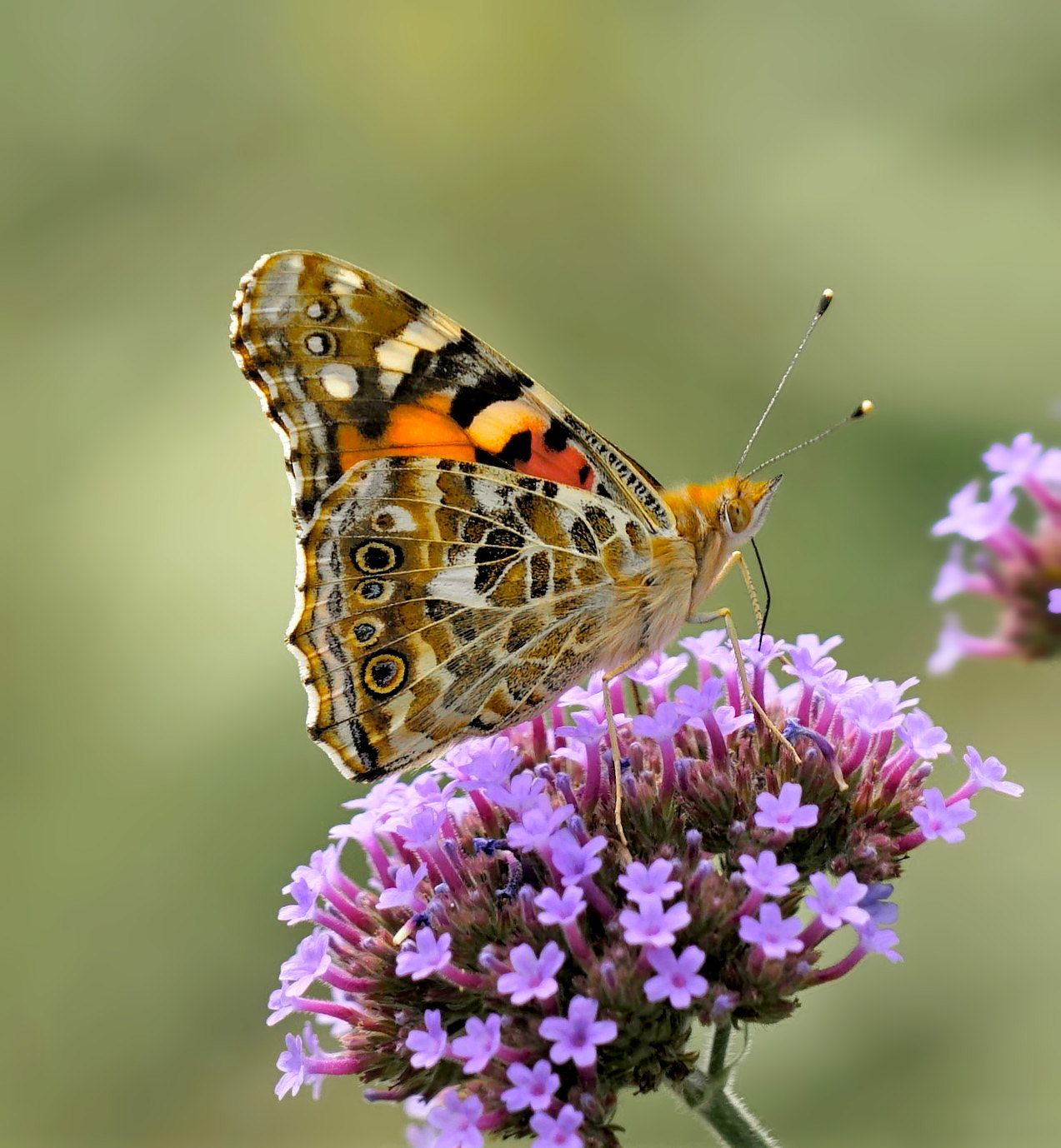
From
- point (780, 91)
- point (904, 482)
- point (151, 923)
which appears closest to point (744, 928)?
point (904, 482)

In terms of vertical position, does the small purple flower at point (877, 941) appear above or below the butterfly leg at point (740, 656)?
below

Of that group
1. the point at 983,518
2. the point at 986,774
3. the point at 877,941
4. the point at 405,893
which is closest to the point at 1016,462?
the point at 983,518

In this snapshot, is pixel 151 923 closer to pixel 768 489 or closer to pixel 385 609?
pixel 385 609

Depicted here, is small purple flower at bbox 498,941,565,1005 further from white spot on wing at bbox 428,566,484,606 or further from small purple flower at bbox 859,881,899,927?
white spot on wing at bbox 428,566,484,606

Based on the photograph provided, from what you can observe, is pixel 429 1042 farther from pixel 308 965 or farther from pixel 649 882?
pixel 649 882

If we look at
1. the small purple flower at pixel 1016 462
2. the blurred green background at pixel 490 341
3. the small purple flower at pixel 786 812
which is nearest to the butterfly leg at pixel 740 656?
the small purple flower at pixel 786 812

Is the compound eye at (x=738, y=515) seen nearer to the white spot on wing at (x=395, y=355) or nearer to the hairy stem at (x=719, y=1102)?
the white spot on wing at (x=395, y=355)
